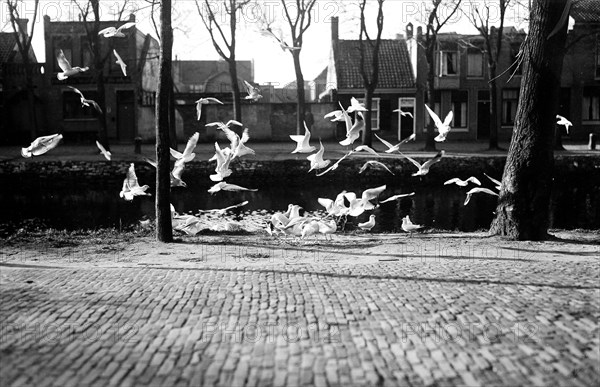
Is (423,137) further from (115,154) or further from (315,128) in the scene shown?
(115,154)

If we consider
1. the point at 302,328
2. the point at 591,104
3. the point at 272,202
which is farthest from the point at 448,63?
the point at 302,328

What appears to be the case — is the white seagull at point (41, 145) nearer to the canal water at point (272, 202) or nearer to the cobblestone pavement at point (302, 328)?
the cobblestone pavement at point (302, 328)

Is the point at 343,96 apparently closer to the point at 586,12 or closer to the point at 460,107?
the point at 460,107

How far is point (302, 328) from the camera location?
569cm

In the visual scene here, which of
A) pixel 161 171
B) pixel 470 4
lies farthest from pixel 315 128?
pixel 161 171

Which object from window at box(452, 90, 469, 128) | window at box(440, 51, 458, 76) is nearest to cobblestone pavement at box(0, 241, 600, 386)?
window at box(440, 51, 458, 76)

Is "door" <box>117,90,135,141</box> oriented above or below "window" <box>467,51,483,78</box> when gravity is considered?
below

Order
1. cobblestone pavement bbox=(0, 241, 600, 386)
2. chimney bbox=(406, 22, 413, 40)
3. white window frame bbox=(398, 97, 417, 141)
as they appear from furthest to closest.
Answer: white window frame bbox=(398, 97, 417, 141)
chimney bbox=(406, 22, 413, 40)
cobblestone pavement bbox=(0, 241, 600, 386)

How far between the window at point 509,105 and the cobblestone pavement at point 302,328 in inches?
A: 1512

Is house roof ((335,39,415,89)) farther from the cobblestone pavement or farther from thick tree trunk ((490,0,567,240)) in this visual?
the cobblestone pavement

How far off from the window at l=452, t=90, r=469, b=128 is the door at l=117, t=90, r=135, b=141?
2118 cm

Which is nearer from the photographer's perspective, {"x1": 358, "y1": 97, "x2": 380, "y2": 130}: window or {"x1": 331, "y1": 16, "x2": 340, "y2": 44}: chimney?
{"x1": 358, "y1": 97, "x2": 380, "y2": 130}: window

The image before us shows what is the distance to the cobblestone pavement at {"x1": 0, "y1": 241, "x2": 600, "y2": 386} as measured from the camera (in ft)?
15.3

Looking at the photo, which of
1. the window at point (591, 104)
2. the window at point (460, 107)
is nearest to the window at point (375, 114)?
the window at point (460, 107)
